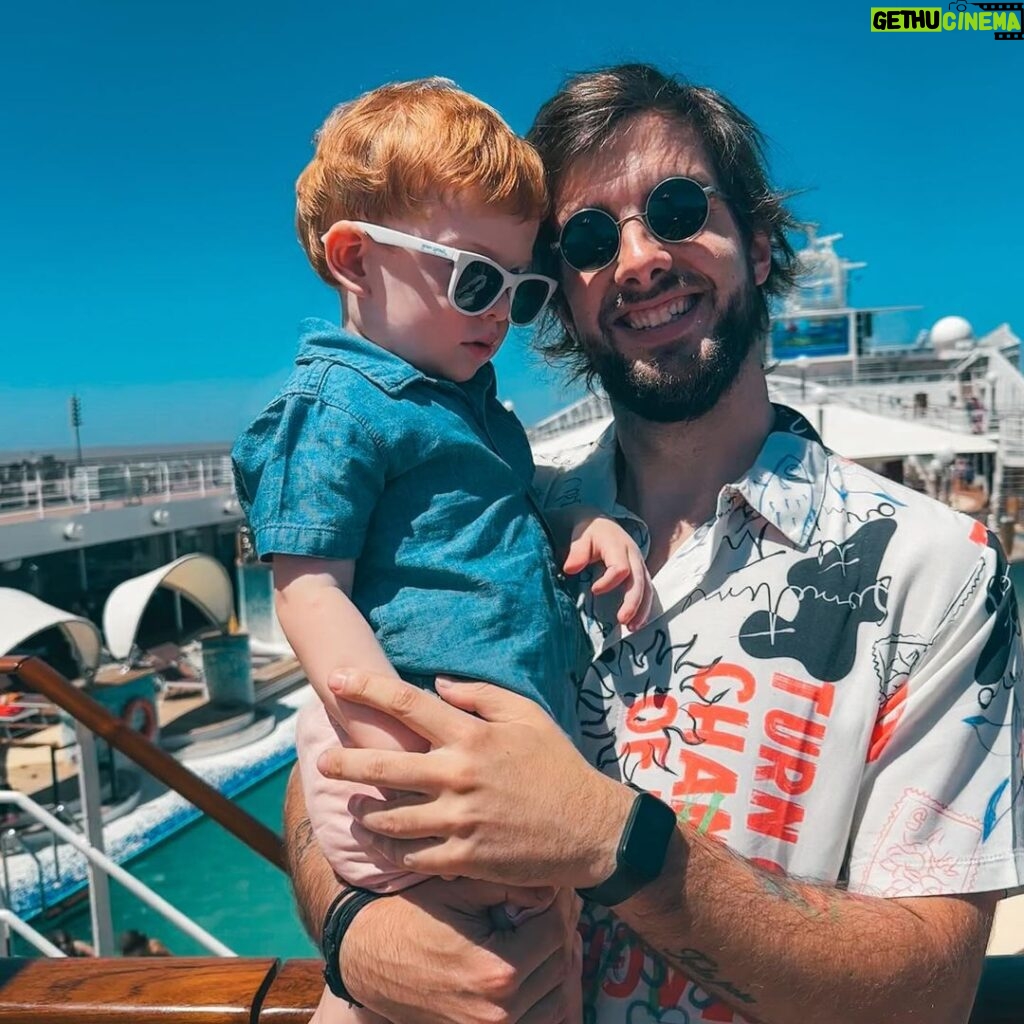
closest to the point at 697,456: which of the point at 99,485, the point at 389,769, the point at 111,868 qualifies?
the point at 389,769

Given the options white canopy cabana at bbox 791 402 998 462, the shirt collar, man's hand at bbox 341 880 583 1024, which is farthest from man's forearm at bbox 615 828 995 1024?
white canopy cabana at bbox 791 402 998 462

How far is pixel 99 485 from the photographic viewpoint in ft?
54.4

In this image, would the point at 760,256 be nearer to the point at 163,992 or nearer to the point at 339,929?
the point at 339,929

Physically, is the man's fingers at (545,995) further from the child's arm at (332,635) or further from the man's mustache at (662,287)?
the man's mustache at (662,287)

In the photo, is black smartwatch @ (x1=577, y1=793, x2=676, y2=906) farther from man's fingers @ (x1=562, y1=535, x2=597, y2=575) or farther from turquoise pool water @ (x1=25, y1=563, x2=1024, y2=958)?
turquoise pool water @ (x1=25, y1=563, x2=1024, y2=958)

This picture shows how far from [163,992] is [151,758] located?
107cm

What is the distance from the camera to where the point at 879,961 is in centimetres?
108

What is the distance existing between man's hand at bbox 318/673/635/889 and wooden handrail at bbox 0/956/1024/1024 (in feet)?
1.21

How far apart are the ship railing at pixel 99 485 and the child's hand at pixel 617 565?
521 inches

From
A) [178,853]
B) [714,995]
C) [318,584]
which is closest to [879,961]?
[714,995]

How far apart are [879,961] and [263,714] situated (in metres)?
11.9

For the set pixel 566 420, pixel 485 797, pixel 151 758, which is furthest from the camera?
pixel 566 420

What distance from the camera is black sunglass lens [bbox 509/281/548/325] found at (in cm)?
139

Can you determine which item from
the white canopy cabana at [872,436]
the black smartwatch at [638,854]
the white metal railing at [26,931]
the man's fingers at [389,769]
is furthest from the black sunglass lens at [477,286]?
the white canopy cabana at [872,436]
